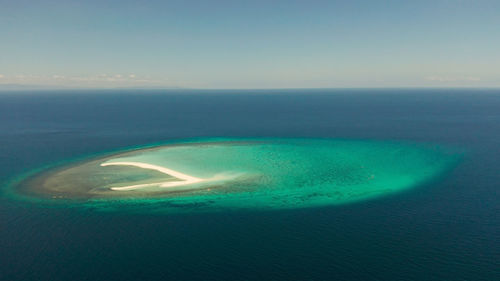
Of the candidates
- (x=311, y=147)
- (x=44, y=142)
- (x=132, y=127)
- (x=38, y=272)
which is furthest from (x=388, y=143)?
(x=44, y=142)

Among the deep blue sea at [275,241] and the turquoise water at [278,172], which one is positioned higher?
the turquoise water at [278,172]

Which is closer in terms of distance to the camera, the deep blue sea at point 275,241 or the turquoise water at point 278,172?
the deep blue sea at point 275,241

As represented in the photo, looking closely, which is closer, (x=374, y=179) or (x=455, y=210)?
(x=455, y=210)

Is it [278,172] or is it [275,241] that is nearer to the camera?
[275,241]

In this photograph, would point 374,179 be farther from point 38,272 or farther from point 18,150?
point 18,150

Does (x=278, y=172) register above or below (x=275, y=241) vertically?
above

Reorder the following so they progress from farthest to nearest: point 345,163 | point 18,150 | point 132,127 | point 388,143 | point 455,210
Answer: point 132,127, point 388,143, point 18,150, point 345,163, point 455,210

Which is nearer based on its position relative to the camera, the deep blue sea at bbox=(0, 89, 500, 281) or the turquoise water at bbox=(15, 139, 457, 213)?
the deep blue sea at bbox=(0, 89, 500, 281)

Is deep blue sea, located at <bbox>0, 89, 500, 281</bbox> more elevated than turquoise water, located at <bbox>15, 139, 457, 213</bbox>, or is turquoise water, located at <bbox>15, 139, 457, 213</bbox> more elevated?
turquoise water, located at <bbox>15, 139, 457, 213</bbox>
